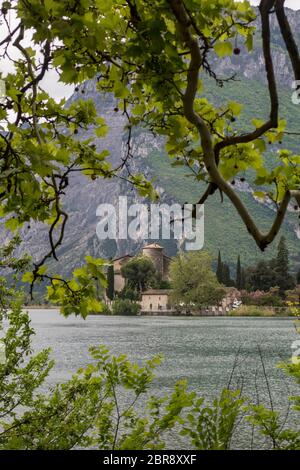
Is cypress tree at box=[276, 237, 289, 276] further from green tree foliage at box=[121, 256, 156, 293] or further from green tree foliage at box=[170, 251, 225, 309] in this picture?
green tree foliage at box=[121, 256, 156, 293]

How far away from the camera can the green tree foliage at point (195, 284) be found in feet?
314

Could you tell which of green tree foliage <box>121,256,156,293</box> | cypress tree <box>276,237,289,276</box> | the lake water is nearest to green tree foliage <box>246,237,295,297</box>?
cypress tree <box>276,237,289,276</box>

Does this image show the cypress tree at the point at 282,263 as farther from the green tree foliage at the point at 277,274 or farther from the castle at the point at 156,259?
the castle at the point at 156,259

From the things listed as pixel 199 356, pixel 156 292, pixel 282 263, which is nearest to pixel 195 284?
pixel 156 292

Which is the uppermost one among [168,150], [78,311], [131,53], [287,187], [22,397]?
[131,53]

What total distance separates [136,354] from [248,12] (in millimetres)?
35552

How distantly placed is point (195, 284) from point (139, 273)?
11496 millimetres

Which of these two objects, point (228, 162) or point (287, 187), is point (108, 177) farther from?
point (287, 187)

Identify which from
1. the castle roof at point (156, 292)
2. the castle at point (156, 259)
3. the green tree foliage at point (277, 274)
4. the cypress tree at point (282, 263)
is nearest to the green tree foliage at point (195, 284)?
the castle roof at point (156, 292)

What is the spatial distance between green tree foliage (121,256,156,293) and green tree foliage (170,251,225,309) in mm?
7192

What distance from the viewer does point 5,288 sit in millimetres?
7129

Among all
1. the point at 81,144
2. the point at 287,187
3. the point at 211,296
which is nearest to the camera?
the point at 287,187

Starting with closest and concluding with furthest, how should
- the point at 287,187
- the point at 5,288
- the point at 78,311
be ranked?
1. the point at 287,187
2. the point at 78,311
3. the point at 5,288
